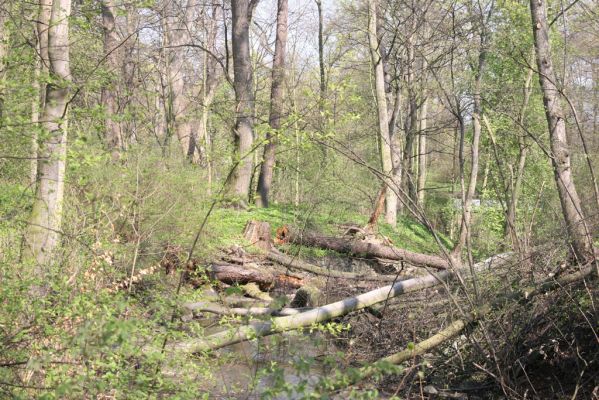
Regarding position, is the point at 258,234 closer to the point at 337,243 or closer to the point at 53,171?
the point at 337,243

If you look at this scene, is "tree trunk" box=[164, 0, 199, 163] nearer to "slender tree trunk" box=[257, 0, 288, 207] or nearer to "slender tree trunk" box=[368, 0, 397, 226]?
"slender tree trunk" box=[257, 0, 288, 207]

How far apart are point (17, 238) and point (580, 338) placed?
503cm

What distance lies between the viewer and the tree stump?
1420cm

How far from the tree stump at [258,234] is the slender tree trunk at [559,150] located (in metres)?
7.49

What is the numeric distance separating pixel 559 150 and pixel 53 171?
18.6 feet

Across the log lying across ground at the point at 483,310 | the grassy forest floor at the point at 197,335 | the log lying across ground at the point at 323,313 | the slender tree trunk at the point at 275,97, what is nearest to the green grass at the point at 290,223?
the slender tree trunk at the point at 275,97

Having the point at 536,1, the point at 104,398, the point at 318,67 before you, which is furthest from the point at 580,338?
the point at 318,67

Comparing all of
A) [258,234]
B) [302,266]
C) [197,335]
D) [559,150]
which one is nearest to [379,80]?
[258,234]

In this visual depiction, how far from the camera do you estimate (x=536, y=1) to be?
840 cm

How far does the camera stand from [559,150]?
7602 mm

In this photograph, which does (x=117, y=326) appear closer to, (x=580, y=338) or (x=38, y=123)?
(x=38, y=123)

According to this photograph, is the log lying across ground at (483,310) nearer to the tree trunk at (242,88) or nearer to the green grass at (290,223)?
the green grass at (290,223)

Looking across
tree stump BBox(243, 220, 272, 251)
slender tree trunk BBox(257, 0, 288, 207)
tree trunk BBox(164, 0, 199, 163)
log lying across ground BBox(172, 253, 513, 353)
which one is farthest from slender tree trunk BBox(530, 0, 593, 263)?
tree trunk BBox(164, 0, 199, 163)

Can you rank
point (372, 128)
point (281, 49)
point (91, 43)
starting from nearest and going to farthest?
point (91, 43) < point (281, 49) < point (372, 128)
